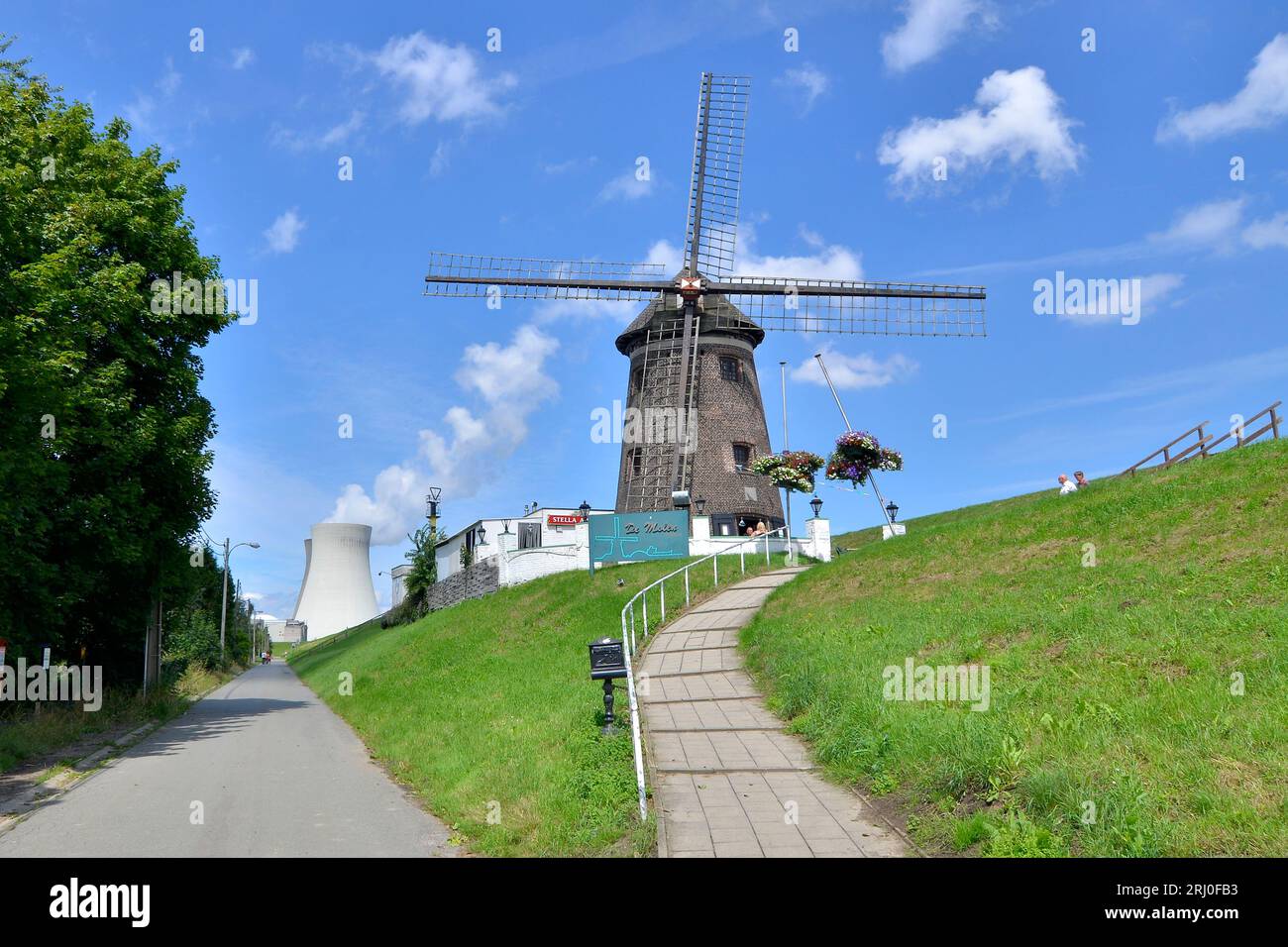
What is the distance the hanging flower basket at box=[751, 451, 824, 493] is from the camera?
112 feet

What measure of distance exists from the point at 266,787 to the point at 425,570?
33.9m

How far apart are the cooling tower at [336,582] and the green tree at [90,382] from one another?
220ft

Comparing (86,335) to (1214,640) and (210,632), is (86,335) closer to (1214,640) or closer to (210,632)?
(1214,640)

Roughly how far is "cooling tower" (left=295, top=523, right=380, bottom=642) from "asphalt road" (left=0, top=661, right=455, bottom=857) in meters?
74.2

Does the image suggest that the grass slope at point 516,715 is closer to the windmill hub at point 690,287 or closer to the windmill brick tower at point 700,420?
the windmill brick tower at point 700,420

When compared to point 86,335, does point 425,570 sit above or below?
below

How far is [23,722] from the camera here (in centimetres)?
1688

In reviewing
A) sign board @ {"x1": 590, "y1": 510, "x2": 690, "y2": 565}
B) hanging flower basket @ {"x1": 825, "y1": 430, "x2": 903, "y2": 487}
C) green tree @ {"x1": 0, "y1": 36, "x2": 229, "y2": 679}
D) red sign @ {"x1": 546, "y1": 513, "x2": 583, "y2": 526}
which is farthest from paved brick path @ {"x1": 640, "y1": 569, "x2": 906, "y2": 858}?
red sign @ {"x1": 546, "y1": 513, "x2": 583, "y2": 526}

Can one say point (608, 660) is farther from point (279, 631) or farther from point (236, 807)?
point (279, 631)

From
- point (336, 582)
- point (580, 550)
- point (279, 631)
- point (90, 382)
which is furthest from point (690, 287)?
point (279, 631)

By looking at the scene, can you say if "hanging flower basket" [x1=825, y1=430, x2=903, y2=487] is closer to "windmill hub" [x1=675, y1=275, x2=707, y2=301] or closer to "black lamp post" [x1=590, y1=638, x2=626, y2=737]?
"windmill hub" [x1=675, y1=275, x2=707, y2=301]

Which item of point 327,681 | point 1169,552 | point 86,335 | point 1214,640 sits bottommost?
point 327,681

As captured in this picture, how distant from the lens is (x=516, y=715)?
47.2 ft
